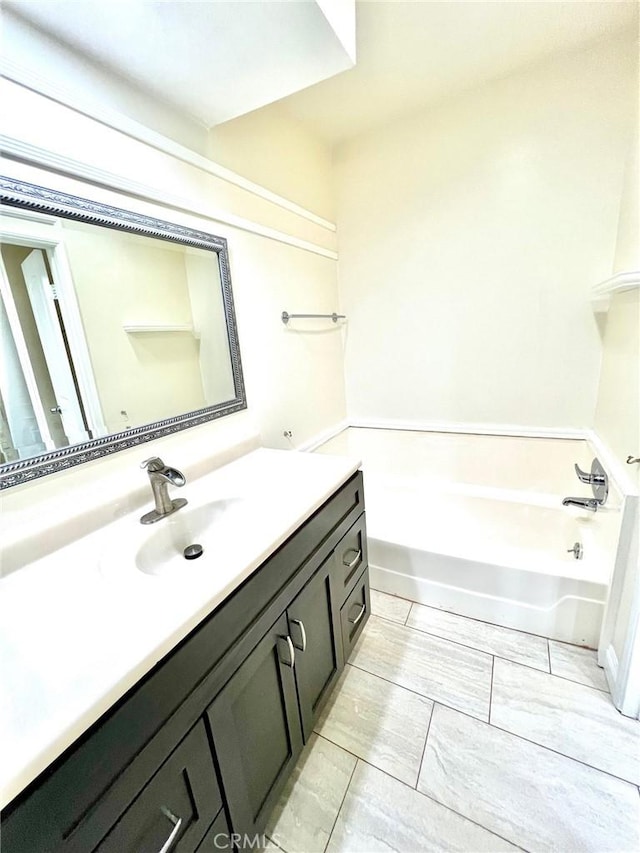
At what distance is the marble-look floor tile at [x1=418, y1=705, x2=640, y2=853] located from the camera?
3.03 ft

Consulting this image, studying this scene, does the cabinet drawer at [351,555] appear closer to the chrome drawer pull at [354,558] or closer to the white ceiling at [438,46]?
the chrome drawer pull at [354,558]

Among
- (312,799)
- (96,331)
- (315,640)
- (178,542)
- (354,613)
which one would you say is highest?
(96,331)

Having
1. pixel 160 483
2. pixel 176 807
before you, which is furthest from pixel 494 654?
pixel 160 483

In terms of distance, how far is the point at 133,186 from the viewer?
41.7 inches

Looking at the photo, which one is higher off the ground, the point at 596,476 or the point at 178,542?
the point at 178,542

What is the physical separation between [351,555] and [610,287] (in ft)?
4.83

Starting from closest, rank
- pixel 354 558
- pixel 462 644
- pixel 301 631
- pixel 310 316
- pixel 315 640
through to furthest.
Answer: pixel 301 631 < pixel 315 640 < pixel 354 558 < pixel 462 644 < pixel 310 316

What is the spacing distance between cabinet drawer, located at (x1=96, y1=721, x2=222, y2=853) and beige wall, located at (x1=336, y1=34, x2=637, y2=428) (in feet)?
6.43

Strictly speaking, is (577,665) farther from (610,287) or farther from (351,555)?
(610,287)

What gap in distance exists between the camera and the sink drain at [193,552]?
3.25 feet

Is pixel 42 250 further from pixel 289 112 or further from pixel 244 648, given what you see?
pixel 289 112

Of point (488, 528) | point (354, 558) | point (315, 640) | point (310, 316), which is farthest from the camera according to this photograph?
point (488, 528)

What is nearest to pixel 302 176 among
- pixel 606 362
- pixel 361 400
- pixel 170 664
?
pixel 361 400

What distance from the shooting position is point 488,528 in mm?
2066
